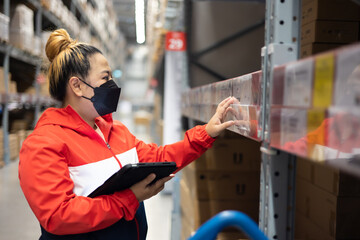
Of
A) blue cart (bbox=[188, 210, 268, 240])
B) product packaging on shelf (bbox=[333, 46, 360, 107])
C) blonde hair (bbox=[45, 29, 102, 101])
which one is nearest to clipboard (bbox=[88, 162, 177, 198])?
blonde hair (bbox=[45, 29, 102, 101])

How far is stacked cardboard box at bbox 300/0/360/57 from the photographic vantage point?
163 centimetres

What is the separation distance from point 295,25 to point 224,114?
57 centimetres

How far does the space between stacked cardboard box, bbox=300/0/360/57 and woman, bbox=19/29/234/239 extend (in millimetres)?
623

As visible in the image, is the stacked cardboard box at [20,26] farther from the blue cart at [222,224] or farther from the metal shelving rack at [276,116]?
the blue cart at [222,224]

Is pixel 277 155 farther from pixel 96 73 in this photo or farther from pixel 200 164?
pixel 200 164

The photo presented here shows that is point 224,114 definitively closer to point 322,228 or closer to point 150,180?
point 150,180

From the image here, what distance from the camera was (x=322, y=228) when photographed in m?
1.81

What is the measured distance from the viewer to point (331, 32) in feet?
5.61

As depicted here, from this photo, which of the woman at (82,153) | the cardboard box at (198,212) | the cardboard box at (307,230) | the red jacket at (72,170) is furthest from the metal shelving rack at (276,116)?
the cardboard box at (198,212)

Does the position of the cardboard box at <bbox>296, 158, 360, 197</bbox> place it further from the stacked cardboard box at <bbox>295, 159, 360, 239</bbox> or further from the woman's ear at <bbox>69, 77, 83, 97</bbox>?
the woman's ear at <bbox>69, 77, 83, 97</bbox>

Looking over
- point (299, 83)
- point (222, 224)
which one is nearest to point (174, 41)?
point (299, 83)

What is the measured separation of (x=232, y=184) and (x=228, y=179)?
44 millimetres

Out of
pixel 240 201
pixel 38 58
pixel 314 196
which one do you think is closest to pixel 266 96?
pixel 314 196

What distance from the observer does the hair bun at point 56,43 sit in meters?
1.50
